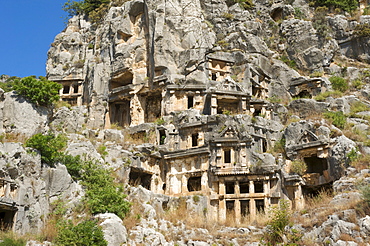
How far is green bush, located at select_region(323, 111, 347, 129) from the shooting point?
36731 mm

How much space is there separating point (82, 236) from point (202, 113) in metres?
23.3

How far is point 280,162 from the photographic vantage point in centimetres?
3491

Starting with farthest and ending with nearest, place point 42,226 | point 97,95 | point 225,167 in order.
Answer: point 97,95 → point 225,167 → point 42,226

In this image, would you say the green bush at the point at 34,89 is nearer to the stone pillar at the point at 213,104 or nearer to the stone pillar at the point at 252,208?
the stone pillar at the point at 213,104

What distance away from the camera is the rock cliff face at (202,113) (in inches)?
1069

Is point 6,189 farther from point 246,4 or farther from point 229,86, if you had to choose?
point 246,4

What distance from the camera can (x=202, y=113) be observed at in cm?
4262

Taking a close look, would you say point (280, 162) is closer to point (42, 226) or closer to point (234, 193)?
point (234, 193)

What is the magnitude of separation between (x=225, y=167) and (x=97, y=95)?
1967 centimetres

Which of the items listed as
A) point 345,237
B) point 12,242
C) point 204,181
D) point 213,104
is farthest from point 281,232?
point 213,104

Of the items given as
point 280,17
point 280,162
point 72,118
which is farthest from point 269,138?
point 280,17

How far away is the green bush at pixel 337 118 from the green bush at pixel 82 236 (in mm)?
23546

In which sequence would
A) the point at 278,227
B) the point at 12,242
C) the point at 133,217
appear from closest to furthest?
the point at 12,242 < the point at 278,227 < the point at 133,217

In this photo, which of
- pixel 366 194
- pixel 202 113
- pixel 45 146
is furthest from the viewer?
pixel 202 113
